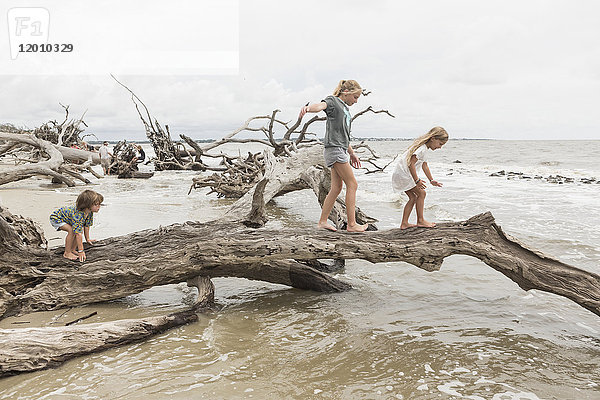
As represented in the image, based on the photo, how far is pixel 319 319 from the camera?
4.28 m

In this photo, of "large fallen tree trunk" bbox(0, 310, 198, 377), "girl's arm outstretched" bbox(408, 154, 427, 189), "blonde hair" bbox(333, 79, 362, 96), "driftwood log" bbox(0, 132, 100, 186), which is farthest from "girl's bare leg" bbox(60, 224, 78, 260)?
"driftwood log" bbox(0, 132, 100, 186)

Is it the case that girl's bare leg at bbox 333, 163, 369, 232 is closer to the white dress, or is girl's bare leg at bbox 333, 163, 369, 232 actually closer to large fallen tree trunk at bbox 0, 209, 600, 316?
large fallen tree trunk at bbox 0, 209, 600, 316

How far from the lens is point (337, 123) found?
13.9ft

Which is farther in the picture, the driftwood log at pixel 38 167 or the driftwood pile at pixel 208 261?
the driftwood log at pixel 38 167

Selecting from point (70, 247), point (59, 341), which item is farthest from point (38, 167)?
point (59, 341)

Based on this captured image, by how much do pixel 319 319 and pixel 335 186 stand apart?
134 centimetres

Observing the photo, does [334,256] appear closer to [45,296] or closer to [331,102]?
[331,102]

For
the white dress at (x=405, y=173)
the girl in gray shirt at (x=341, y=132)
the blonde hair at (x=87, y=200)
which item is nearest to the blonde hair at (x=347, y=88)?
the girl in gray shirt at (x=341, y=132)

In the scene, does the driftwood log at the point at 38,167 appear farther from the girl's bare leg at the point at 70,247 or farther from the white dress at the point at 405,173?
the white dress at the point at 405,173

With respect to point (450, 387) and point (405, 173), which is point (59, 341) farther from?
point (405, 173)

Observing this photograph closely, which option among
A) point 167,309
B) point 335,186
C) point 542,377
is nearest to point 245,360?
point 167,309

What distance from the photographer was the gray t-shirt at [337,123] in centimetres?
417

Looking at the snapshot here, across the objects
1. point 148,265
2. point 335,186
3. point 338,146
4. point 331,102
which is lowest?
point 148,265

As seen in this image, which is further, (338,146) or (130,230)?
(130,230)
